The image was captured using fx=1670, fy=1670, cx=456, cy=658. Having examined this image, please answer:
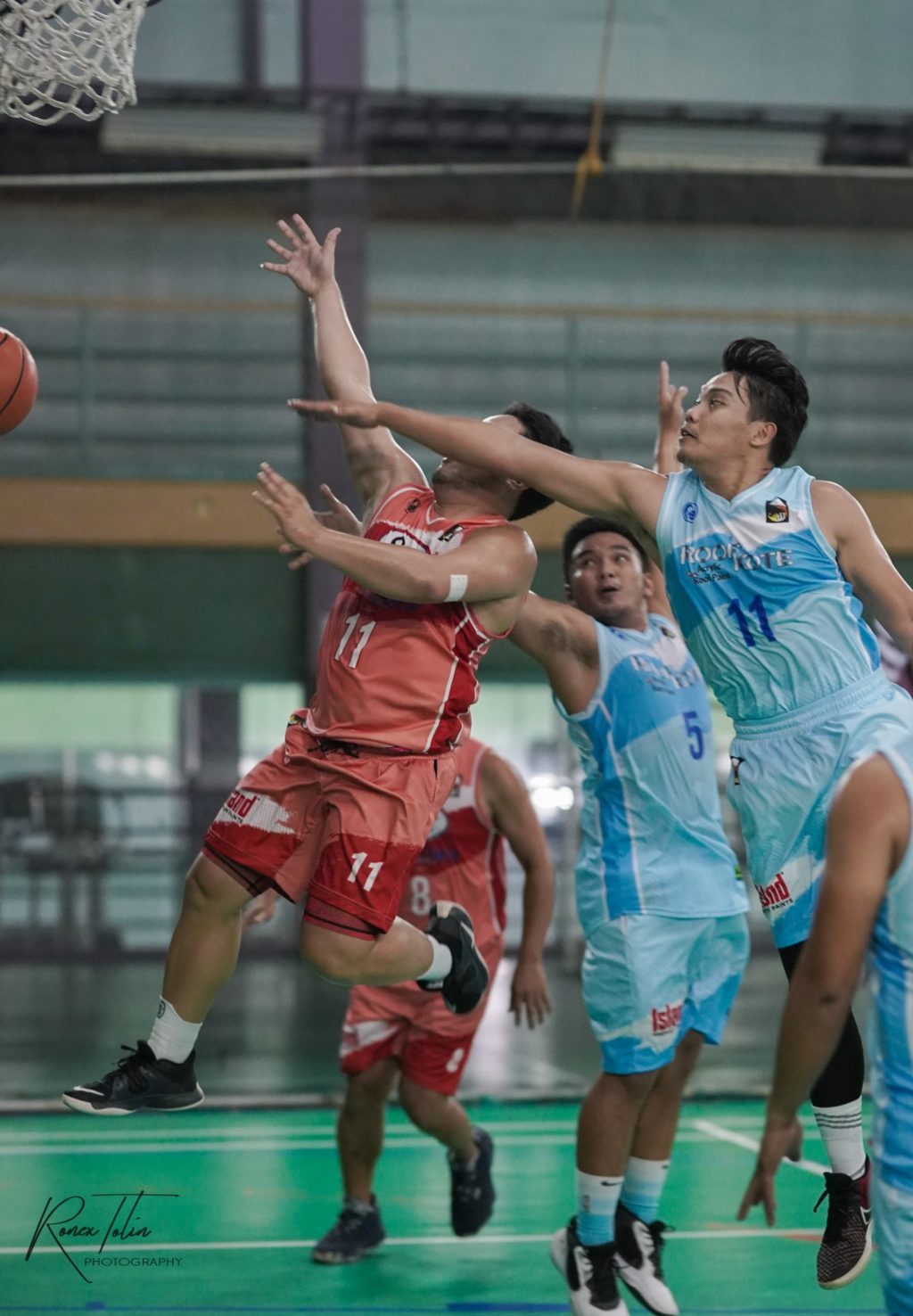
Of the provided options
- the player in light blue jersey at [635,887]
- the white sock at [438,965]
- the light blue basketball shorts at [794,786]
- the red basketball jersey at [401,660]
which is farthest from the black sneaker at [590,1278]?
the red basketball jersey at [401,660]

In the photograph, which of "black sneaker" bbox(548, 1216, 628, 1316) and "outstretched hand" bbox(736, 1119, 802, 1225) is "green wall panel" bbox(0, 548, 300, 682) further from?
"outstretched hand" bbox(736, 1119, 802, 1225)

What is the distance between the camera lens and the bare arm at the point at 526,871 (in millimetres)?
5227

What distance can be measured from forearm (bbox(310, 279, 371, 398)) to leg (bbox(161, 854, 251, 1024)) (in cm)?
127

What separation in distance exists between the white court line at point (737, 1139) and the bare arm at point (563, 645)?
2.49 m

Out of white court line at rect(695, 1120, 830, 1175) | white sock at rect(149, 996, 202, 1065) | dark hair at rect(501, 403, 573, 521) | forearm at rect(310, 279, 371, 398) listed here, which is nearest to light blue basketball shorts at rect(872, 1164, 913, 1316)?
white sock at rect(149, 996, 202, 1065)

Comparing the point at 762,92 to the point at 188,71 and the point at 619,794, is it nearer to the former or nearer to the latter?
the point at 188,71

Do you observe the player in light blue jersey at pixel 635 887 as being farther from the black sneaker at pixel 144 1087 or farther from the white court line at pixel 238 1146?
the white court line at pixel 238 1146

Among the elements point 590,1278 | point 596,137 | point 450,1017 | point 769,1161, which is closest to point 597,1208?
point 590,1278

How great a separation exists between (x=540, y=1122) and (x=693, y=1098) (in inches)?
33.6

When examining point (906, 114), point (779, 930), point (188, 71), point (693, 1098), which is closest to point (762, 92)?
point (906, 114)

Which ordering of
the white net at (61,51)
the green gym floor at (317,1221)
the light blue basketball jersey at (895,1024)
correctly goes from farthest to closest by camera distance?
the green gym floor at (317,1221) → the white net at (61,51) → the light blue basketball jersey at (895,1024)

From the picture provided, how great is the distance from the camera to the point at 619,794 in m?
4.85

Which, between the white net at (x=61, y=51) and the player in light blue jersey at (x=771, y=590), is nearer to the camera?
the player in light blue jersey at (x=771, y=590)

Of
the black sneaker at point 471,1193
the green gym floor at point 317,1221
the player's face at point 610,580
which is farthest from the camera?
the black sneaker at point 471,1193
